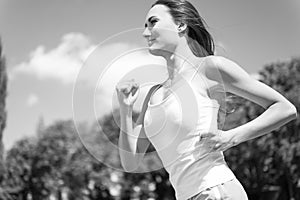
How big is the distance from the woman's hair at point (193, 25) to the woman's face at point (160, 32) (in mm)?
12

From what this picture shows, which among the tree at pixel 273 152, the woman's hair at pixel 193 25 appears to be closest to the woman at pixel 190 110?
the woman's hair at pixel 193 25

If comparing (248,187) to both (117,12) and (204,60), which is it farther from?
(204,60)

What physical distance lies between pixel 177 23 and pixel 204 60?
74 millimetres

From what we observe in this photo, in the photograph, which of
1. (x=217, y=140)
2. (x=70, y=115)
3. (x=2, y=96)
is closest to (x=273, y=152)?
(x=70, y=115)

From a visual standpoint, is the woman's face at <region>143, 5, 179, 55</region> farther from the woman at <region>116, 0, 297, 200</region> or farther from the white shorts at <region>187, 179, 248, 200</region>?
the white shorts at <region>187, 179, 248, 200</region>

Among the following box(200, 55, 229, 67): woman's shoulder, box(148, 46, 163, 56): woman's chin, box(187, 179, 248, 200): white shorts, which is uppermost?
box(148, 46, 163, 56): woman's chin

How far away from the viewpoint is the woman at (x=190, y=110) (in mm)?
717

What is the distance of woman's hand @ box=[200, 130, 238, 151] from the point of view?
2.20 feet

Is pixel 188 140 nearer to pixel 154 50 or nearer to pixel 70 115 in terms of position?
pixel 154 50

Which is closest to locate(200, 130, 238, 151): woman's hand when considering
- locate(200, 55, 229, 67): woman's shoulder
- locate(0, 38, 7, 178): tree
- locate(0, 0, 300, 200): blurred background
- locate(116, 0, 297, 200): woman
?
locate(116, 0, 297, 200): woman

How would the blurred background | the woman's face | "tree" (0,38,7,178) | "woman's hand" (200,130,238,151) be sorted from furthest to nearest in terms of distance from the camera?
"tree" (0,38,7,178) < the blurred background < the woman's face < "woman's hand" (200,130,238,151)

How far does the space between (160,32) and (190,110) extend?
129 mm

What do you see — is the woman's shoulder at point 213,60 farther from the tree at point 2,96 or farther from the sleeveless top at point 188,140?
the tree at point 2,96

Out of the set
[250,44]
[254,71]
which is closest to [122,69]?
[250,44]
